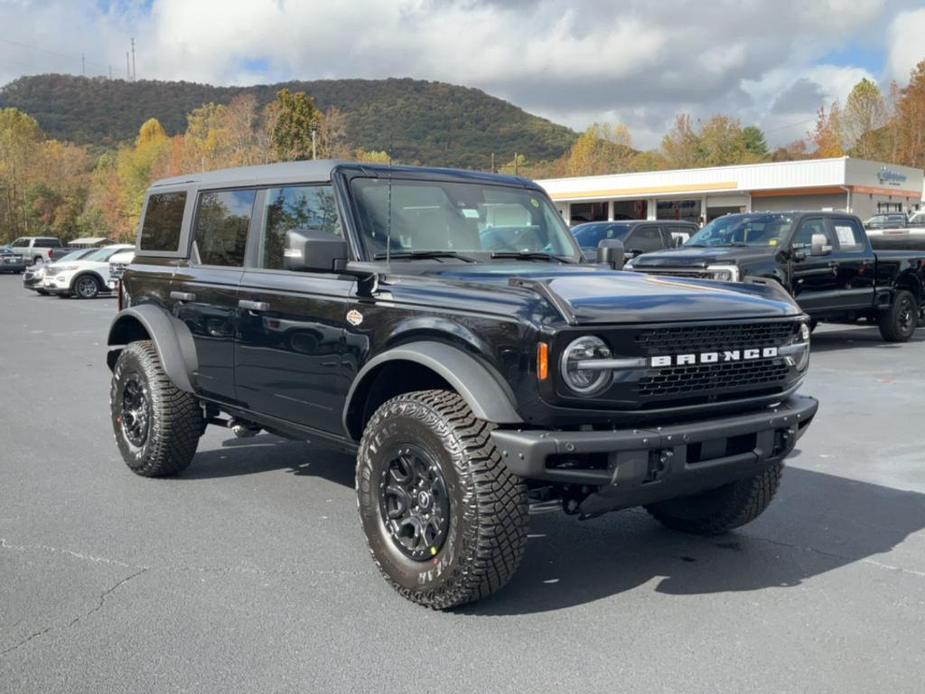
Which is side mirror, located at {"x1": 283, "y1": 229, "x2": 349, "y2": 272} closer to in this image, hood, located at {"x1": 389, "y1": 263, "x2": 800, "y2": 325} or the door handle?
hood, located at {"x1": 389, "y1": 263, "x2": 800, "y2": 325}

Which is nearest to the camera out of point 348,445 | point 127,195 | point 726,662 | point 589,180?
point 726,662

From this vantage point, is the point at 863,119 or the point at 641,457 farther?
the point at 863,119

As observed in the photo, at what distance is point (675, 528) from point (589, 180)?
5301 centimetres

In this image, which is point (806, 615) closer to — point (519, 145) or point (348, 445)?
point (348, 445)

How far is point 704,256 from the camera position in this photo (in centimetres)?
1219

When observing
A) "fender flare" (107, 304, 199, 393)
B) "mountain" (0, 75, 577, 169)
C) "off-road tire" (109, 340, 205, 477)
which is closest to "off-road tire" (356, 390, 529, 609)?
"fender flare" (107, 304, 199, 393)

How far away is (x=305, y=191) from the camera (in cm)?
518

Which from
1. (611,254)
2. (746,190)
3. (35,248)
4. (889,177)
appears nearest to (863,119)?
(889,177)

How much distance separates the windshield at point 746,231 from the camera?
13.0 m

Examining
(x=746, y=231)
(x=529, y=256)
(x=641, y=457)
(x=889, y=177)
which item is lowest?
(x=641, y=457)

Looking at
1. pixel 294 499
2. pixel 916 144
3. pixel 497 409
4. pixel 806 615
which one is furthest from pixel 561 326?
pixel 916 144

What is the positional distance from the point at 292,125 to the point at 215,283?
61.8 meters

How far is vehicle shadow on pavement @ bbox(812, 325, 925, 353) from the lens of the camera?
45.5ft

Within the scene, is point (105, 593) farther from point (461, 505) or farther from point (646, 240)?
point (646, 240)
